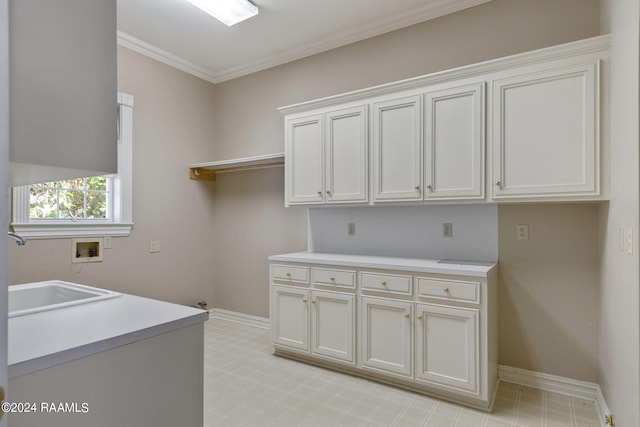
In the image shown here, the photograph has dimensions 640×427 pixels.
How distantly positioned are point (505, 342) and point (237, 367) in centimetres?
214

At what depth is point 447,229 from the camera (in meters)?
2.87

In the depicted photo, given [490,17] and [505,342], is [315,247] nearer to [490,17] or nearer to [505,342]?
[505,342]

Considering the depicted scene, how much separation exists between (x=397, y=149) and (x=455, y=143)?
434 mm

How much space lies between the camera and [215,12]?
291 centimetres

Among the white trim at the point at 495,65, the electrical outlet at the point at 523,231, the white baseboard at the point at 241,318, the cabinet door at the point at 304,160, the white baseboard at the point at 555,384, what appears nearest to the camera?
the white trim at the point at 495,65

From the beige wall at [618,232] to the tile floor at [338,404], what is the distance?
42 cm

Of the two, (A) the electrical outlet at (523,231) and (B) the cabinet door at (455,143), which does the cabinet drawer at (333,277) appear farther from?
(A) the electrical outlet at (523,231)

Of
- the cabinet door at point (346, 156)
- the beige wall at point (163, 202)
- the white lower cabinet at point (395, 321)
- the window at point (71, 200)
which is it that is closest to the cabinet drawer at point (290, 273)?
the white lower cabinet at point (395, 321)

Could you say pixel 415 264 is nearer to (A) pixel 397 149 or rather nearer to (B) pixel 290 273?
(A) pixel 397 149

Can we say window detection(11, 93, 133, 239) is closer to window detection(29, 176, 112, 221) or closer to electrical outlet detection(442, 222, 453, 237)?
window detection(29, 176, 112, 221)

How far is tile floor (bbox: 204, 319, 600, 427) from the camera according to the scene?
2.15 metres

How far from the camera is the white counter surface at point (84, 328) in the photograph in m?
0.97

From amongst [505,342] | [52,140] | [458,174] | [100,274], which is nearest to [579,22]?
[458,174]

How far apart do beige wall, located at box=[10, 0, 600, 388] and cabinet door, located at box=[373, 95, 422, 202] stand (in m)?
0.57
